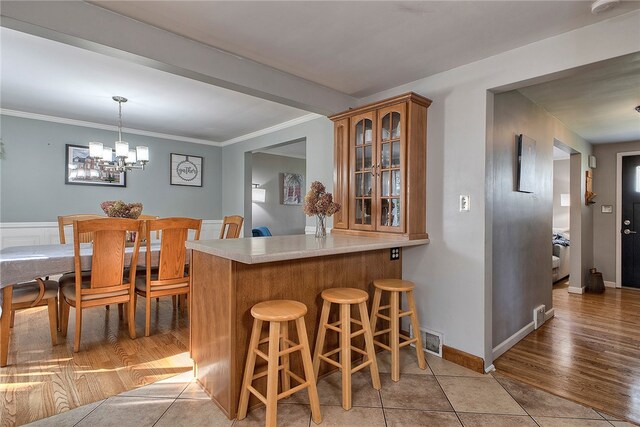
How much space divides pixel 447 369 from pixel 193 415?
1.71 meters

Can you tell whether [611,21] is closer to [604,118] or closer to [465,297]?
[465,297]

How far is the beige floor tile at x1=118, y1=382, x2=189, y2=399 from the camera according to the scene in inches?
81.4

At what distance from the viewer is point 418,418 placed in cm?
187

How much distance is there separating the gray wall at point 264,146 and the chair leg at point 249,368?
1948 millimetres

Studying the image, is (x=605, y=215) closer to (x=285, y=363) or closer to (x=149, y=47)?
(x=285, y=363)

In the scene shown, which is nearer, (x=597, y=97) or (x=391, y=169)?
(x=391, y=169)

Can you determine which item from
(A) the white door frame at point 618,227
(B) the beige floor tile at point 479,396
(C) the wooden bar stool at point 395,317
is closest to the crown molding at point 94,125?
(C) the wooden bar stool at point 395,317

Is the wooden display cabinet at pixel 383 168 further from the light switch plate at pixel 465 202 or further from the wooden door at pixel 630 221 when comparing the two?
the wooden door at pixel 630 221

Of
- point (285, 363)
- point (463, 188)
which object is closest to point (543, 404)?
point (463, 188)

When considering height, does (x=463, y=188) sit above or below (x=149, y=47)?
below

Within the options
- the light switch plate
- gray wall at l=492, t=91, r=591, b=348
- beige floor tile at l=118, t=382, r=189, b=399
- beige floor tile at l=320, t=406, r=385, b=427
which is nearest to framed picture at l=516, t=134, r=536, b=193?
gray wall at l=492, t=91, r=591, b=348

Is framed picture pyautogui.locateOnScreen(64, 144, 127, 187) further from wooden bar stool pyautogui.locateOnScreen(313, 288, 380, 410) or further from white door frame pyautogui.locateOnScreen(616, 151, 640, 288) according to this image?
white door frame pyautogui.locateOnScreen(616, 151, 640, 288)

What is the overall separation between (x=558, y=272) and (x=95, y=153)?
6588 mm

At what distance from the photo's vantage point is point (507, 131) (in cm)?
275
